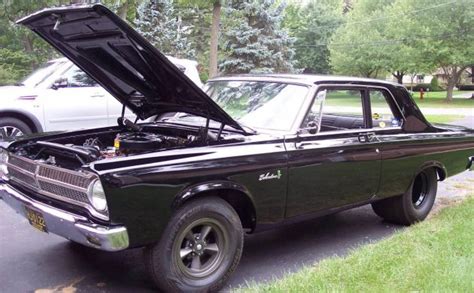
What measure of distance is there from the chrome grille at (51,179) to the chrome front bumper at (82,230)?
0.12 m

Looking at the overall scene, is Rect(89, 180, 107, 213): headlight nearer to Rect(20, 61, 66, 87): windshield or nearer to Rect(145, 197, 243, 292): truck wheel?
Rect(145, 197, 243, 292): truck wheel

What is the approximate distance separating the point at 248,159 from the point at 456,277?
1866 millimetres

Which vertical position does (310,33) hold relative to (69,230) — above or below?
above

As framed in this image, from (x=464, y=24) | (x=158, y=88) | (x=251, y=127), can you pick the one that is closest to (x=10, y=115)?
(x=158, y=88)

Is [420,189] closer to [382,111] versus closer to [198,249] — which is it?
[382,111]

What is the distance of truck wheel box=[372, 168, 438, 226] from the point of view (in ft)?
19.5

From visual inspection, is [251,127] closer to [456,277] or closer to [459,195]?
[456,277]

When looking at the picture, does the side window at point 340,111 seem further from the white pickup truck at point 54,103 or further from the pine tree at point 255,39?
the pine tree at point 255,39

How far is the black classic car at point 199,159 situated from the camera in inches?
142

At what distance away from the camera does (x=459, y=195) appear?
7598 millimetres

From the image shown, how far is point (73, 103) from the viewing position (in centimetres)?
913

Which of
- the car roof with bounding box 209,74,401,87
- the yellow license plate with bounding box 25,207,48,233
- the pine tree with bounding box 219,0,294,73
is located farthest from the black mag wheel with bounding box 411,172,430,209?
the pine tree with bounding box 219,0,294,73

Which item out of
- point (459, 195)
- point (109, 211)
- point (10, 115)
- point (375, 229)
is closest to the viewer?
point (109, 211)

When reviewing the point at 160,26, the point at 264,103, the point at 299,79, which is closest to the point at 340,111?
the point at 299,79
